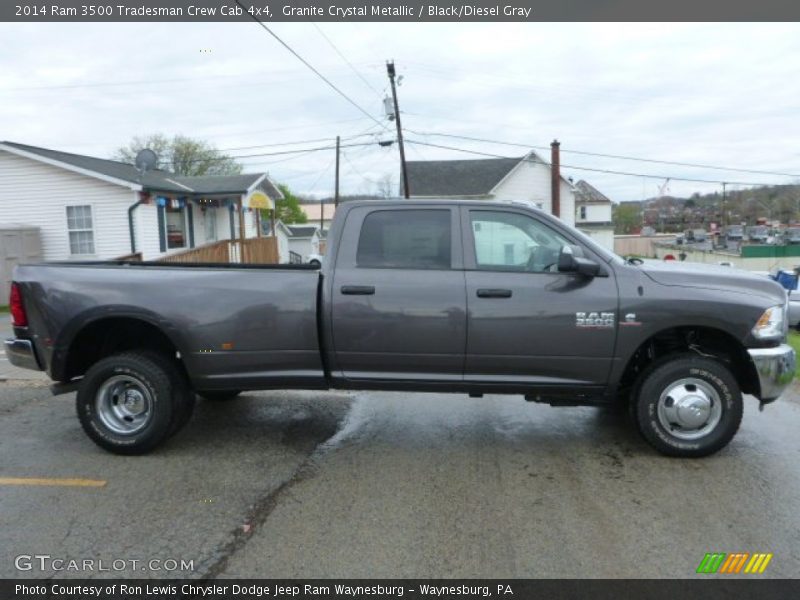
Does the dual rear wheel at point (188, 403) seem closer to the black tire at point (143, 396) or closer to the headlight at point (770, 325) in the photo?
the black tire at point (143, 396)

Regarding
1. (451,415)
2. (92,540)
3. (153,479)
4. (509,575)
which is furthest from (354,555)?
(451,415)

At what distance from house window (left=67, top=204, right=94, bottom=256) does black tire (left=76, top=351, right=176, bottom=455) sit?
51.1ft

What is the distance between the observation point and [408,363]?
4660 mm

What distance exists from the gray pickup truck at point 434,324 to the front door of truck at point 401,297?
0.4 inches

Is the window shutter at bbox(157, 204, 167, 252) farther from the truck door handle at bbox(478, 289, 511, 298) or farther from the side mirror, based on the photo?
the side mirror

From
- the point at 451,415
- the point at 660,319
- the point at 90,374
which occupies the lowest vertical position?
the point at 451,415

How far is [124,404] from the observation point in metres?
4.89

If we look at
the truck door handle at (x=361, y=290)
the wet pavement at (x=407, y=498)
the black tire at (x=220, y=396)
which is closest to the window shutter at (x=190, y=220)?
the black tire at (x=220, y=396)

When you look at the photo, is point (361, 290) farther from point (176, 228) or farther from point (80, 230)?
point (176, 228)

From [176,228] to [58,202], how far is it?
3693 millimetres

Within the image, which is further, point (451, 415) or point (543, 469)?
point (451, 415)

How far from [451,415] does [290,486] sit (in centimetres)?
203

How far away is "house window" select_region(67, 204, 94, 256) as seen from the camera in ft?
61.0
